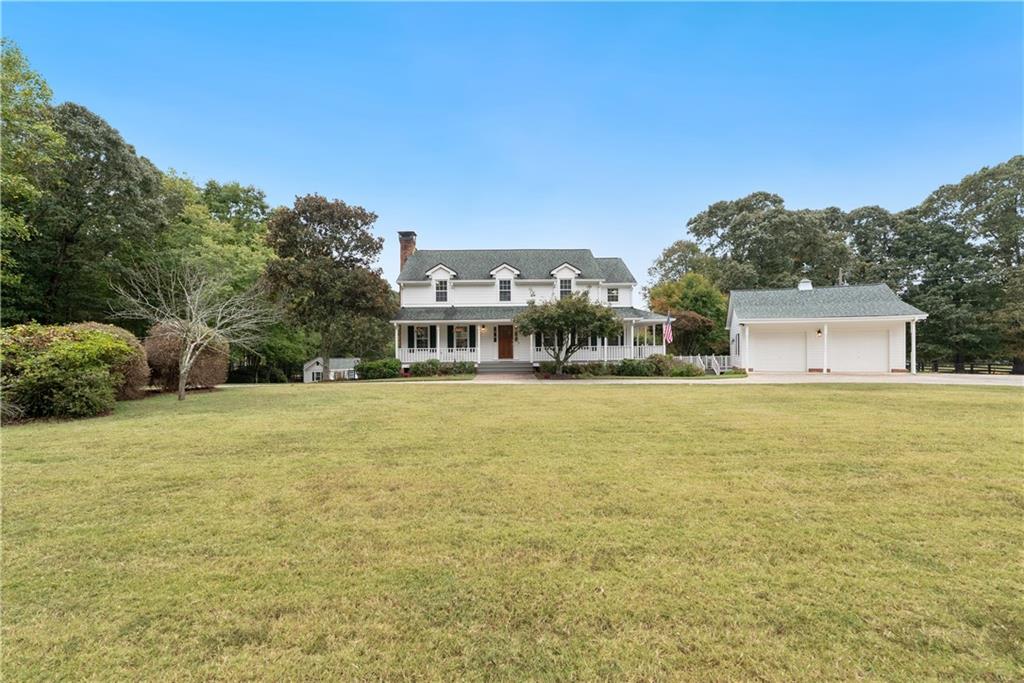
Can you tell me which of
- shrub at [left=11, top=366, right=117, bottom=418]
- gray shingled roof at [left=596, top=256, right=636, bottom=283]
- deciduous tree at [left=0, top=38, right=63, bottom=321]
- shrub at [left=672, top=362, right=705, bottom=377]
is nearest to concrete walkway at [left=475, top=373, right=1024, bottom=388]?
shrub at [left=672, top=362, right=705, bottom=377]

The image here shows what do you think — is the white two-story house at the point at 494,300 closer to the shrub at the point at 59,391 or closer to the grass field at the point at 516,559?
the shrub at the point at 59,391

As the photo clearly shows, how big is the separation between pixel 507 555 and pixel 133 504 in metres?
3.73

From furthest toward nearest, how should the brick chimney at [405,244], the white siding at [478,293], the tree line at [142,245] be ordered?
the brick chimney at [405,244]
the white siding at [478,293]
the tree line at [142,245]

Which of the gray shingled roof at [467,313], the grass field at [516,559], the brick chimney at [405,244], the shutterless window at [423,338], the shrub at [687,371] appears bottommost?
the grass field at [516,559]

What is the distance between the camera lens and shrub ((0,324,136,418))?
8711 millimetres

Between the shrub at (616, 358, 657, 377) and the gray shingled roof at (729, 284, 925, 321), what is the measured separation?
6741 mm

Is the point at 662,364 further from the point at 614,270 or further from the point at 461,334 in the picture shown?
the point at 461,334

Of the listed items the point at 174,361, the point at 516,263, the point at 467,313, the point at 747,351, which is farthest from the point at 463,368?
the point at 747,351

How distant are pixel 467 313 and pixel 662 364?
11.1m

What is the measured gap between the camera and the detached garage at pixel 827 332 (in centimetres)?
2311

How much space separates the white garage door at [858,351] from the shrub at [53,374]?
30.4 m

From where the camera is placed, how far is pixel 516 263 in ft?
89.9

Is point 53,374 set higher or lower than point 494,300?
lower

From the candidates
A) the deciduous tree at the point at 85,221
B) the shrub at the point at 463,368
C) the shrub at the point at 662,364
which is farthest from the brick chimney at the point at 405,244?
the shrub at the point at 662,364
